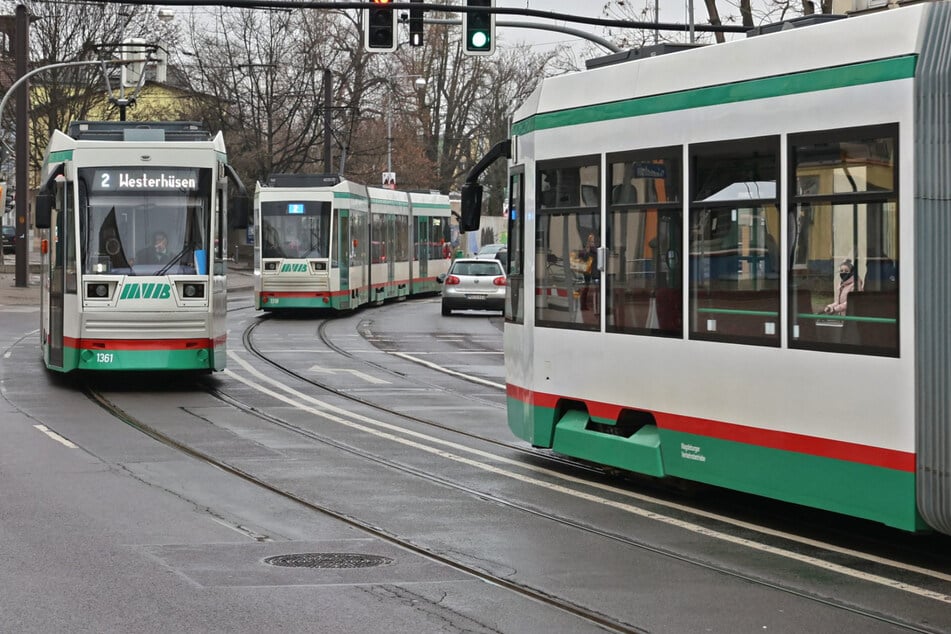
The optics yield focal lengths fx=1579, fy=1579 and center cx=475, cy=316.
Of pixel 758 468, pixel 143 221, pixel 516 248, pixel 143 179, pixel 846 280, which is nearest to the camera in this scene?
pixel 846 280

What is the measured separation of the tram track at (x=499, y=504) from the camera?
7.73 metres

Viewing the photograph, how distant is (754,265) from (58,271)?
12237 mm

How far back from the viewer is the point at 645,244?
11.4 metres

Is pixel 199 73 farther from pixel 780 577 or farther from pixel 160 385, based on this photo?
pixel 780 577

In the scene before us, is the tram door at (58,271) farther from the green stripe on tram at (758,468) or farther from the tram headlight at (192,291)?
the green stripe on tram at (758,468)

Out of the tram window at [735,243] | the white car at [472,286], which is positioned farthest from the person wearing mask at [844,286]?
the white car at [472,286]

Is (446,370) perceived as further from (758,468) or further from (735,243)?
(758,468)

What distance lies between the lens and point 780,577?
28.3 feet

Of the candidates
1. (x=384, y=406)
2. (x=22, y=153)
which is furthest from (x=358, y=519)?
(x=22, y=153)

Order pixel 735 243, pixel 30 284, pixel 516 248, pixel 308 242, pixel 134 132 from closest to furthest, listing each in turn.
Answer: pixel 735 243 → pixel 516 248 → pixel 134 132 → pixel 308 242 → pixel 30 284

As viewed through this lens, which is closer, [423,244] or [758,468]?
[758,468]

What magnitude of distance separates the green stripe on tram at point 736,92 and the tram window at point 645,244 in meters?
0.34

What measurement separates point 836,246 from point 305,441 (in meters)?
6.87

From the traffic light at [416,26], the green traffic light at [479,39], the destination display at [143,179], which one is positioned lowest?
the destination display at [143,179]
